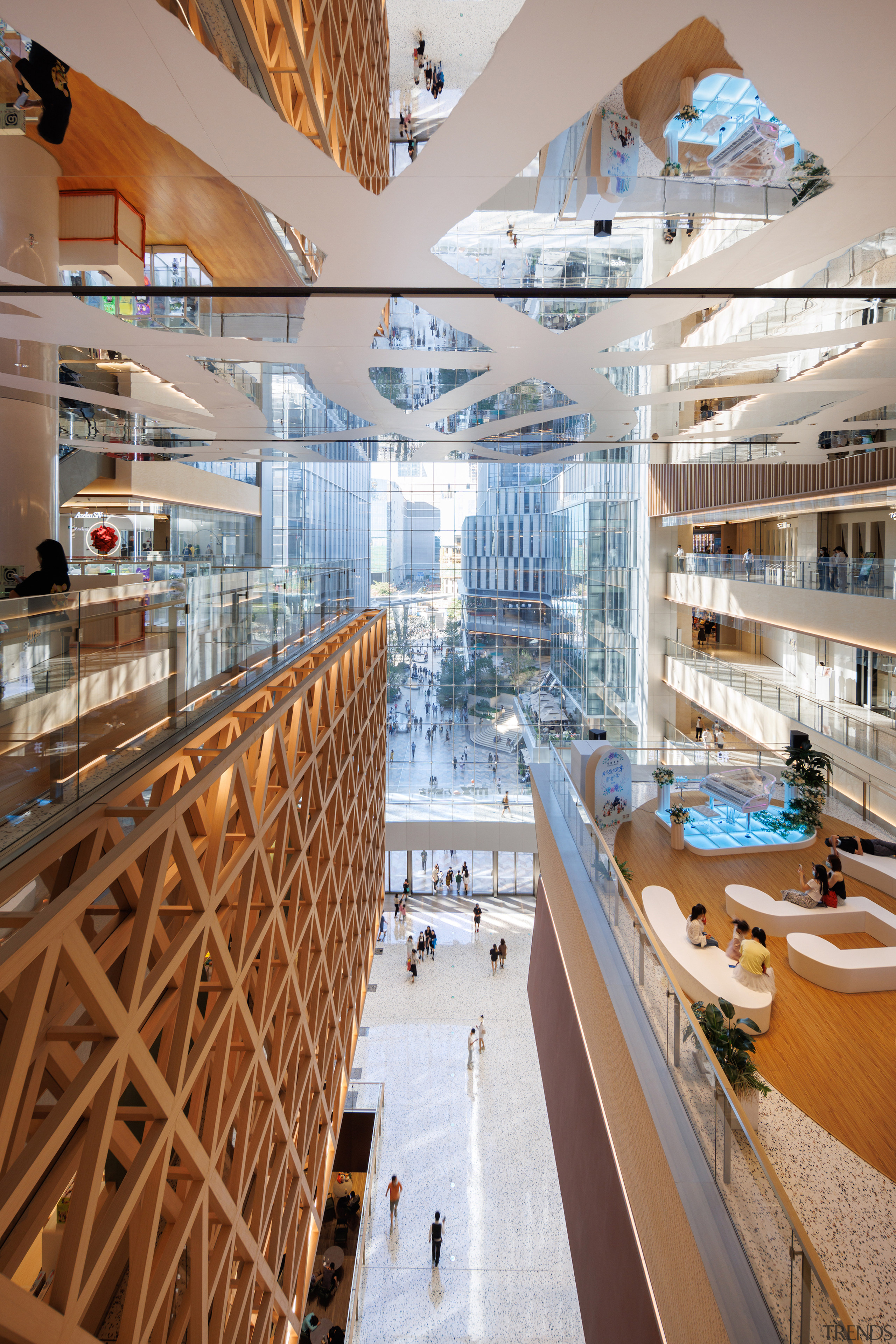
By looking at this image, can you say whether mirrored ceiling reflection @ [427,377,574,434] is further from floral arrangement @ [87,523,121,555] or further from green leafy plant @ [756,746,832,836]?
green leafy plant @ [756,746,832,836]

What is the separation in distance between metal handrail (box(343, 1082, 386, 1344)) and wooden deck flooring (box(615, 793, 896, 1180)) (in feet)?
25.9

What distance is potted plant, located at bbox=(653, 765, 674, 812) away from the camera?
12.4m

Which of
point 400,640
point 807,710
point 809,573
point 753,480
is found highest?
point 753,480

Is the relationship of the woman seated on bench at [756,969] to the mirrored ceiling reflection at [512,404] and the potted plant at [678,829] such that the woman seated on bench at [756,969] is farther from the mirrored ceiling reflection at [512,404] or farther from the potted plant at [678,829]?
the mirrored ceiling reflection at [512,404]

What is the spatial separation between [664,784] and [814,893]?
358cm

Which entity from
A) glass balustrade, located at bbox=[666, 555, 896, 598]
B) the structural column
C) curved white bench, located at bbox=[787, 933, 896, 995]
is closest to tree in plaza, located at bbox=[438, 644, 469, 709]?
glass balustrade, located at bbox=[666, 555, 896, 598]

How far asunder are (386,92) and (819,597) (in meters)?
14.3

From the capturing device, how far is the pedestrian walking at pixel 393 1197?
40.1ft

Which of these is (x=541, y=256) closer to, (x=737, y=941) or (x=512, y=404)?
(x=512, y=404)

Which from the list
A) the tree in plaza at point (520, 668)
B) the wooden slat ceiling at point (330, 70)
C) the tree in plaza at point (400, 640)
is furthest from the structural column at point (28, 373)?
the tree in plaza at point (520, 668)

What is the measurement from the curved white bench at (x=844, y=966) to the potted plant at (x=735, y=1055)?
2.08 meters

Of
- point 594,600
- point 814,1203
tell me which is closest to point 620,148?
point 814,1203

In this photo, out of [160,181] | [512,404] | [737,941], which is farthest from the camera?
[737,941]

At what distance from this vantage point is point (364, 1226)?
12172mm
